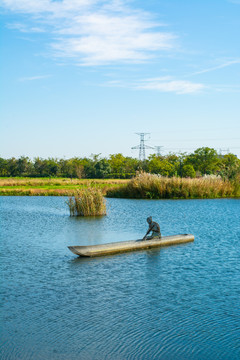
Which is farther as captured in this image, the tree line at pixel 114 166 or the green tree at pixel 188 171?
the tree line at pixel 114 166

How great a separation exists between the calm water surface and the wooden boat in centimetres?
30

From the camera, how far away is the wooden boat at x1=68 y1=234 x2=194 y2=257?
14328mm

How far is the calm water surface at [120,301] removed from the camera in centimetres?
746

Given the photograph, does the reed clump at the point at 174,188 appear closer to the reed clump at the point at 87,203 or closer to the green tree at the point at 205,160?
the reed clump at the point at 87,203

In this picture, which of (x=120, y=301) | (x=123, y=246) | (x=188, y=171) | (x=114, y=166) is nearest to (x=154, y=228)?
(x=123, y=246)

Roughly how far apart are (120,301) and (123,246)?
17.1ft

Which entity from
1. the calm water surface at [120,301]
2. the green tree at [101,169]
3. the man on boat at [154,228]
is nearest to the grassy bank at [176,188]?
the calm water surface at [120,301]

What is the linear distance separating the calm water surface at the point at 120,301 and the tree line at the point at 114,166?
212 feet

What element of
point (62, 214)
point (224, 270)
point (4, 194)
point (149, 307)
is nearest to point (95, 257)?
point (224, 270)

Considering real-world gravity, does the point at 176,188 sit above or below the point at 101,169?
below

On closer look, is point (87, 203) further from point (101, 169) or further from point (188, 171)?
point (101, 169)

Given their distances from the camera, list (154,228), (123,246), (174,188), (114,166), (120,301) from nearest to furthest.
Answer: (120,301) → (123,246) → (154,228) → (174,188) → (114,166)

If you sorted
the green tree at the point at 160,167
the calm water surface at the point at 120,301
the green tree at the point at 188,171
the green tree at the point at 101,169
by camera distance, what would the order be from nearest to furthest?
1. the calm water surface at the point at 120,301
2. the green tree at the point at 188,171
3. the green tree at the point at 160,167
4. the green tree at the point at 101,169

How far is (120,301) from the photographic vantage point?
32.7ft
